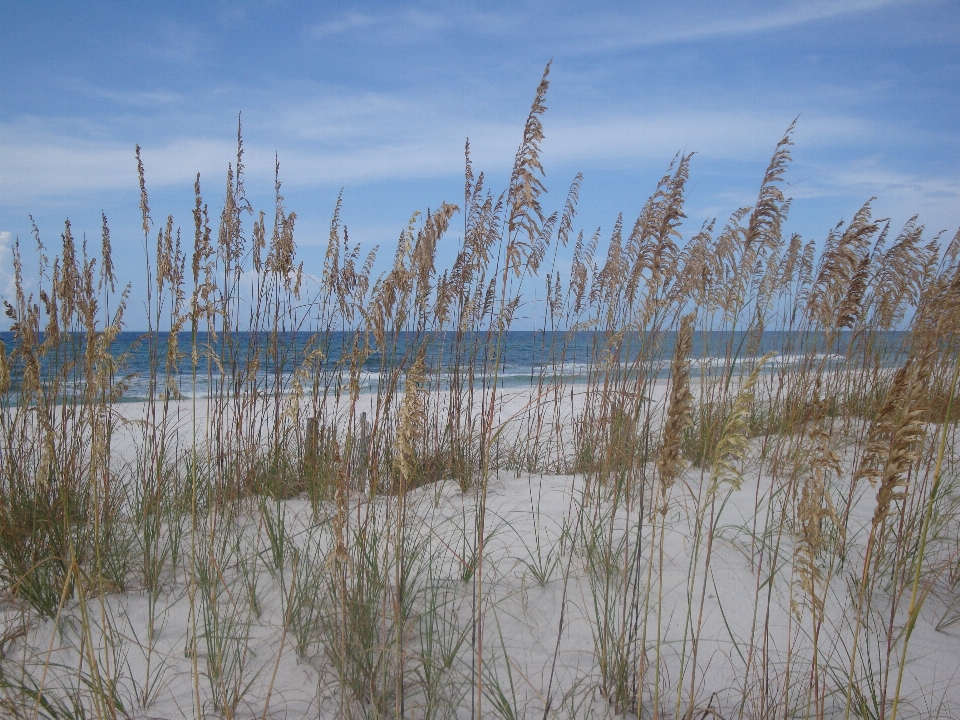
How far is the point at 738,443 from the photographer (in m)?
1.48

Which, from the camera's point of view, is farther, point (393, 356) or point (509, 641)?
point (393, 356)

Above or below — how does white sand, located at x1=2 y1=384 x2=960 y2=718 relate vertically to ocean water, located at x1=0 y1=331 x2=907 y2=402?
below

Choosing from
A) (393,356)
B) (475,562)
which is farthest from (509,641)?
(393,356)

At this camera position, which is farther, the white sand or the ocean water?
the ocean water

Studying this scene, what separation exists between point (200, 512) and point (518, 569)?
5.92 ft

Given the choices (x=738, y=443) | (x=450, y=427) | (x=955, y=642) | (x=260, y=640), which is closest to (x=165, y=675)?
(x=260, y=640)

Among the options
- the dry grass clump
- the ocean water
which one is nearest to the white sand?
the dry grass clump

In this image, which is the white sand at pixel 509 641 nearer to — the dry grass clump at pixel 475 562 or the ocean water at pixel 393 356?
the dry grass clump at pixel 475 562

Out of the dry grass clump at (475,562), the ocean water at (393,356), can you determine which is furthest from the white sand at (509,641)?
the ocean water at (393,356)

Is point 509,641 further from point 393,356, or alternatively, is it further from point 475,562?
point 393,356

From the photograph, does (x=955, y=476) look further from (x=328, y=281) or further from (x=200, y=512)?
(x=200, y=512)

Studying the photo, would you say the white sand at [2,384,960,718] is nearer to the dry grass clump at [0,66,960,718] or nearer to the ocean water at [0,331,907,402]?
the dry grass clump at [0,66,960,718]

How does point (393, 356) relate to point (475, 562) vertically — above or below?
above

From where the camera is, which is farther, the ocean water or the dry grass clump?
the ocean water
